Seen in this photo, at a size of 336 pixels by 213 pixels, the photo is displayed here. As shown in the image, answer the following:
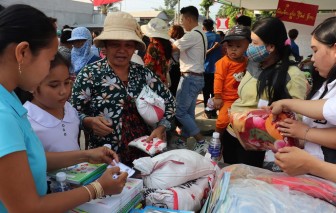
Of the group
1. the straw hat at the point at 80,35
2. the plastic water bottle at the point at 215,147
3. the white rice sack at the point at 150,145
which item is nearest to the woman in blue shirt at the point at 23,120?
the white rice sack at the point at 150,145

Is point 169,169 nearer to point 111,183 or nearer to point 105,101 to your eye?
point 111,183

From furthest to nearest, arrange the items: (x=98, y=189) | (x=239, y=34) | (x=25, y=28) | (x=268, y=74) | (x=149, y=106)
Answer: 1. (x=239, y=34)
2. (x=268, y=74)
3. (x=149, y=106)
4. (x=98, y=189)
5. (x=25, y=28)

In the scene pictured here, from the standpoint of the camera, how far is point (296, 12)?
265 inches

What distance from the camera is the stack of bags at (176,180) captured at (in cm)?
121

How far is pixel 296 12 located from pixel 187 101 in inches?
160

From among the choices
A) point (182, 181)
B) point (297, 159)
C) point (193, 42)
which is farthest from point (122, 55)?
point (193, 42)

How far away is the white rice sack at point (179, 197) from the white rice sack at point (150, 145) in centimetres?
32

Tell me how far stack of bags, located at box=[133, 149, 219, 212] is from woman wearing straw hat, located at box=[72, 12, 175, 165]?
43 cm

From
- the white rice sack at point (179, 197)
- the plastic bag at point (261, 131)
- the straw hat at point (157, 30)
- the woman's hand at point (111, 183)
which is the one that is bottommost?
the white rice sack at point (179, 197)

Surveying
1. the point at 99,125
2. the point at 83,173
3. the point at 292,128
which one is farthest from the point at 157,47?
the point at 83,173

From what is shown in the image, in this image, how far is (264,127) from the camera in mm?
1406

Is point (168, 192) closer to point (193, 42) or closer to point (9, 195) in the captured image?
point (9, 195)

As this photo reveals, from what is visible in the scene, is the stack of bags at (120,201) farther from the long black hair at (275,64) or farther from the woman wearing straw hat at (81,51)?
the woman wearing straw hat at (81,51)

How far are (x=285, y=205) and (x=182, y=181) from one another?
44 centimetres
